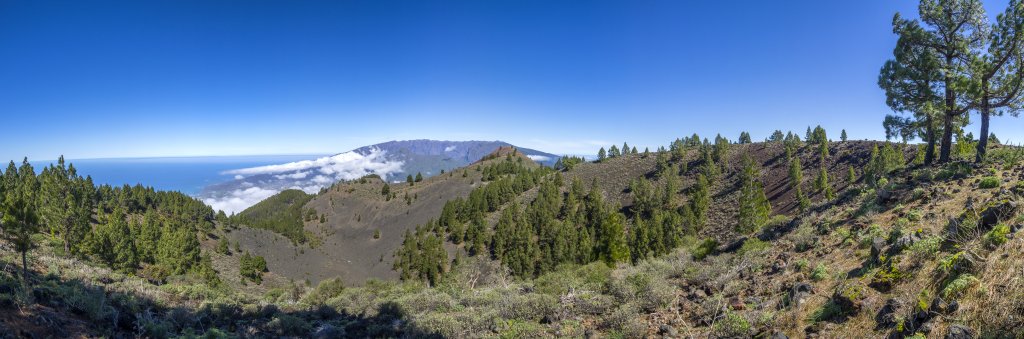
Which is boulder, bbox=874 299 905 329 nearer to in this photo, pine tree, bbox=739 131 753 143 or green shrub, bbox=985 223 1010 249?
green shrub, bbox=985 223 1010 249

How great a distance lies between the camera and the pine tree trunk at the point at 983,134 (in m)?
17.1

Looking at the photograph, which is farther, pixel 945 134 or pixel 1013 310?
pixel 945 134

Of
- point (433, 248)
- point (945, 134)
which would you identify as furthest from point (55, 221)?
point (945, 134)

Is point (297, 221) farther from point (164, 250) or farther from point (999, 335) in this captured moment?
point (999, 335)

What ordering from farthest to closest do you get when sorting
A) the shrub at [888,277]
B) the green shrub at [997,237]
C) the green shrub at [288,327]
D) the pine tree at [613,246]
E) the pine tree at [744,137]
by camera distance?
the pine tree at [744,137], the pine tree at [613,246], the green shrub at [288,327], the shrub at [888,277], the green shrub at [997,237]

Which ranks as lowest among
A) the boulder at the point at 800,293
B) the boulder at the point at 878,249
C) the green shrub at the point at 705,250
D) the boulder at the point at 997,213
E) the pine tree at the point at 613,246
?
the pine tree at the point at 613,246

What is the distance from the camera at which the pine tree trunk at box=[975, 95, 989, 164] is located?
56.2 feet

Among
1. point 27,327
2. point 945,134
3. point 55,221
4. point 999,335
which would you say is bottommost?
point 55,221

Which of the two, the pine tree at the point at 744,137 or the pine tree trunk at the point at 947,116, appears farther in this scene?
the pine tree at the point at 744,137

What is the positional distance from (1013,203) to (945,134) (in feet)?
53.4

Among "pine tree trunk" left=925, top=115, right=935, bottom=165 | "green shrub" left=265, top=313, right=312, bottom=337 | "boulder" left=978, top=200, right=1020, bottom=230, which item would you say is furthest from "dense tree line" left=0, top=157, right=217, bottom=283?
"pine tree trunk" left=925, top=115, right=935, bottom=165

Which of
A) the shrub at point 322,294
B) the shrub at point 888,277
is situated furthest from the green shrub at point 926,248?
the shrub at point 322,294

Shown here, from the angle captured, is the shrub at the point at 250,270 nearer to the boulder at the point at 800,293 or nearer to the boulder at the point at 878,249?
the boulder at the point at 800,293

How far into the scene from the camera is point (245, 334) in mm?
11227
